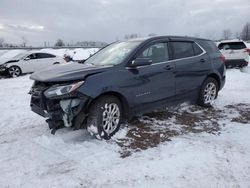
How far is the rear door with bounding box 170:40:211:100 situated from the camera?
6270mm

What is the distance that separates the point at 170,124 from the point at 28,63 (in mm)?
11754

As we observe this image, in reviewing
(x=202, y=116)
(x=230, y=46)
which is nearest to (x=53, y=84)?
(x=202, y=116)

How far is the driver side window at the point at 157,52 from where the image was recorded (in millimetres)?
5684

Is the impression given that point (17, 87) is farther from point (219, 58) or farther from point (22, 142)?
point (219, 58)

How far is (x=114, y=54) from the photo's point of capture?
584 cm

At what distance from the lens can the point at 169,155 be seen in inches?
176

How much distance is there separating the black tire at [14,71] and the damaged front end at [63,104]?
37.4ft

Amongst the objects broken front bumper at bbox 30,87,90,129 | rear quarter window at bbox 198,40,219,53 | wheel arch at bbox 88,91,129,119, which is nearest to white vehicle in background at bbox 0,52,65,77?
rear quarter window at bbox 198,40,219,53

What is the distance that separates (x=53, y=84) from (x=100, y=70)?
31.7 inches

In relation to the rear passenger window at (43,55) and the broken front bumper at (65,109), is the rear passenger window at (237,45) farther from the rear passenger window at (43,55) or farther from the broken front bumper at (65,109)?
the broken front bumper at (65,109)

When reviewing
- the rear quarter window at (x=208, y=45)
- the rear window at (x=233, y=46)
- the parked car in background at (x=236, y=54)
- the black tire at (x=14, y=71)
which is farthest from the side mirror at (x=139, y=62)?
the rear window at (x=233, y=46)

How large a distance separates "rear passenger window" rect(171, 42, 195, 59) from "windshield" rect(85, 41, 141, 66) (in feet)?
3.27

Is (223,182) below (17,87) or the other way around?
below

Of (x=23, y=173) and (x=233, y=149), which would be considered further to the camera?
(x=233, y=149)
